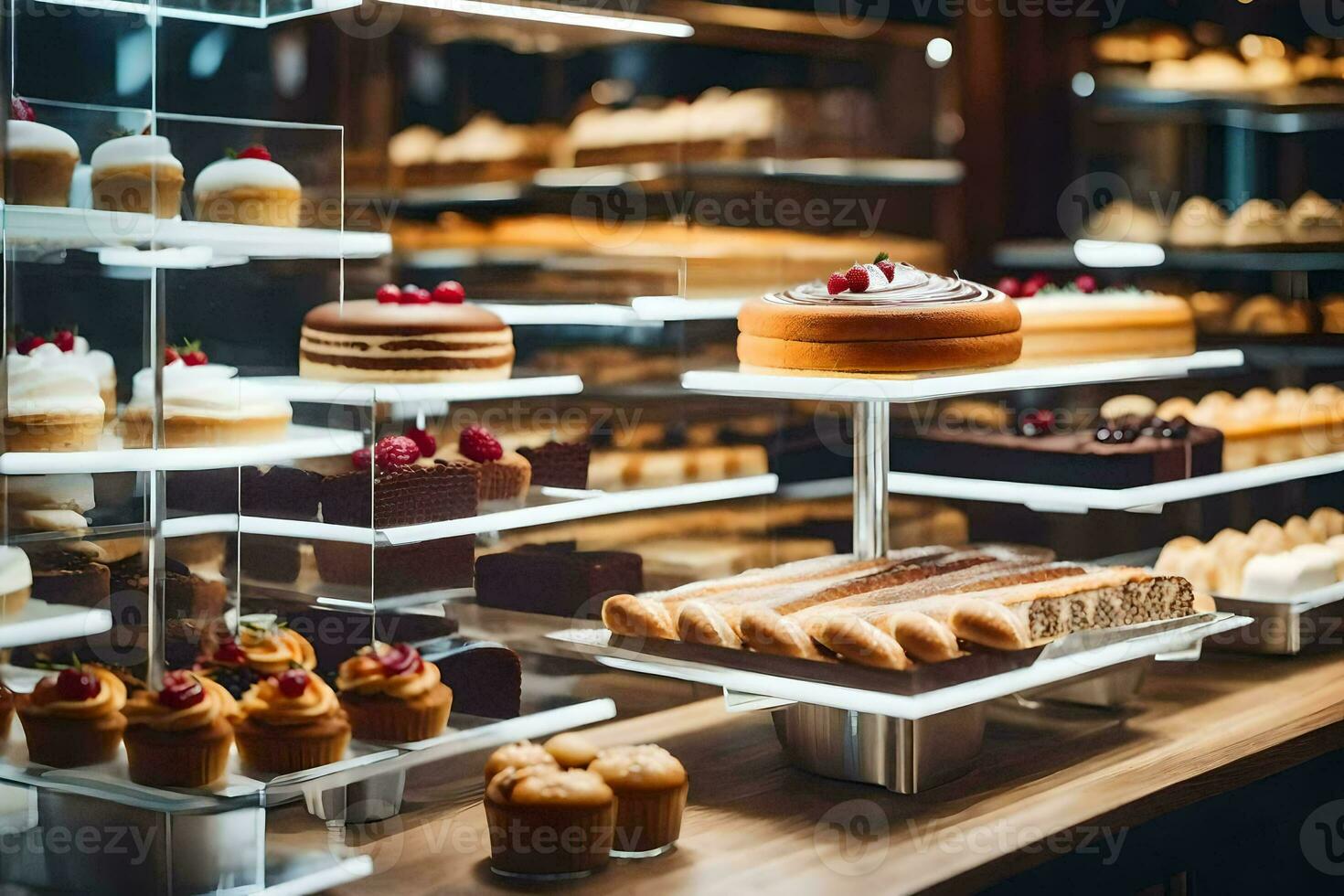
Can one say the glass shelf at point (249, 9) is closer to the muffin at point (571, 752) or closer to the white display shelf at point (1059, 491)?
the muffin at point (571, 752)

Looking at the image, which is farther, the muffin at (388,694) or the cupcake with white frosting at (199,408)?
the muffin at (388,694)

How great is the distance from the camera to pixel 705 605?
291 cm

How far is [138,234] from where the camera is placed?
91.7 inches

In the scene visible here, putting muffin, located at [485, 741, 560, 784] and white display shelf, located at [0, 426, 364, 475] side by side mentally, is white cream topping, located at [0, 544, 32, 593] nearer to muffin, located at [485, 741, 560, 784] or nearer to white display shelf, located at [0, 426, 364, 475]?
white display shelf, located at [0, 426, 364, 475]

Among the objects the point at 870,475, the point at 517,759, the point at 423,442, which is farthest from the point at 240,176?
the point at 870,475

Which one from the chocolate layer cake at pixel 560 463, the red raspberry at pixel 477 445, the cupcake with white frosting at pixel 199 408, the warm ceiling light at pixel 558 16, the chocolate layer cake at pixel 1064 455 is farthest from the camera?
the chocolate layer cake at pixel 1064 455

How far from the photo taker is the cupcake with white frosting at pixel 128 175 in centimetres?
231

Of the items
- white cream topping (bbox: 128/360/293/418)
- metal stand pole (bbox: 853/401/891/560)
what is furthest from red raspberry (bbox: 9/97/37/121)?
metal stand pole (bbox: 853/401/891/560)

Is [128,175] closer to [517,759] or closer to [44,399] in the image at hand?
[44,399]

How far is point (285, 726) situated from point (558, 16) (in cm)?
188

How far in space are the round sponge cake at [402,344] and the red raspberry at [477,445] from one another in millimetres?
135

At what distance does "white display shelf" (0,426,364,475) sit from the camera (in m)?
2.28

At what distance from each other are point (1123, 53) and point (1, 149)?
3778mm

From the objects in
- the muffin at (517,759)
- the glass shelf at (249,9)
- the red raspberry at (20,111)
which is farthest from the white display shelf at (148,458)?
the glass shelf at (249,9)
